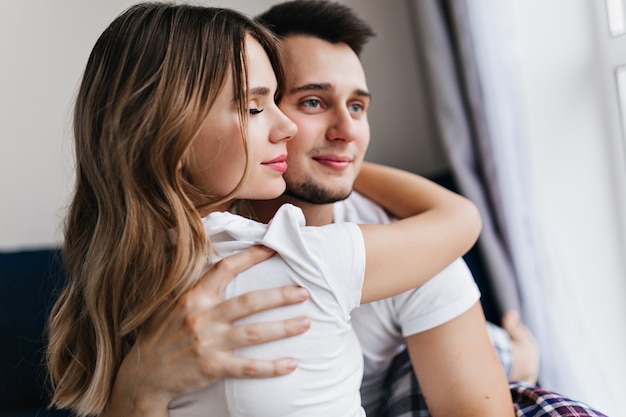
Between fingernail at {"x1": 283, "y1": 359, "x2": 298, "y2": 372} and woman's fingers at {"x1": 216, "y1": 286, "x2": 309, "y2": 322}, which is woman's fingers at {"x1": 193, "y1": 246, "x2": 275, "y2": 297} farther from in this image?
fingernail at {"x1": 283, "y1": 359, "x2": 298, "y2": 372}

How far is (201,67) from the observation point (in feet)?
3.92

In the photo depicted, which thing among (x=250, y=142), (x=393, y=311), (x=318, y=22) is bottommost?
(x=393, y=311)

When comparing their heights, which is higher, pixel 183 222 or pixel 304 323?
pixel 183 222

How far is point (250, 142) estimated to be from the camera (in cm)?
126

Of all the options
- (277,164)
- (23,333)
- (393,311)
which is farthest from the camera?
(23,333)

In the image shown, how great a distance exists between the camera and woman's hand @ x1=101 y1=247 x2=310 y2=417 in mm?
1137

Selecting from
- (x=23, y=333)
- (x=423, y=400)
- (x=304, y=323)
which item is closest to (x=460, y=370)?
(x=423, y=400)

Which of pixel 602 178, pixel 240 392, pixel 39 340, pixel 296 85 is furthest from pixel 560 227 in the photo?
pixel 39 340

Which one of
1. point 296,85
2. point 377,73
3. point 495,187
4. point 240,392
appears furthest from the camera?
point 377,73

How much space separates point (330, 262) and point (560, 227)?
3.99 ft

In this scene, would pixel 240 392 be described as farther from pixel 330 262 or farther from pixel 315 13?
pixel 315 13

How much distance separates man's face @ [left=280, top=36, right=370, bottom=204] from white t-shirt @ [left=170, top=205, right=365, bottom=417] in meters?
0.37

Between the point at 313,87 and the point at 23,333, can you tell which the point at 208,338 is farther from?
the point at 23,333

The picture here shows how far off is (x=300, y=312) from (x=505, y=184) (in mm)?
1006
